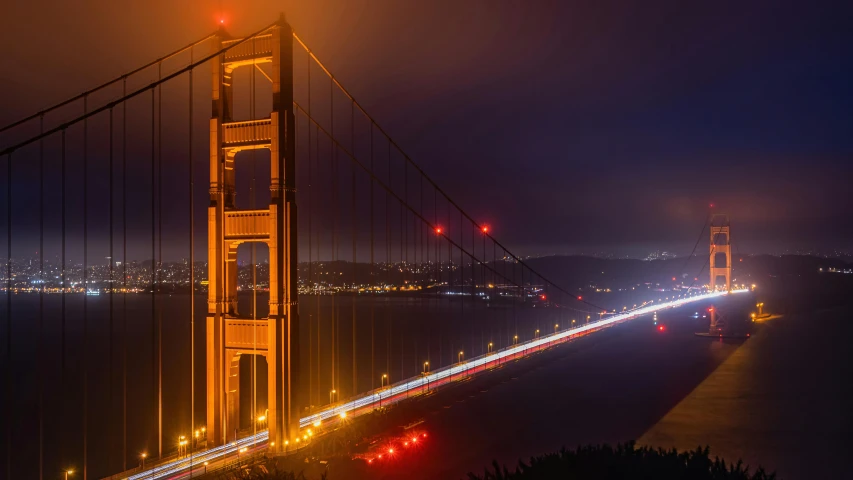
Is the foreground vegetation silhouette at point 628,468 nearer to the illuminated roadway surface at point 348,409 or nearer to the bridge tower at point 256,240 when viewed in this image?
the bridge tower at point 256,240

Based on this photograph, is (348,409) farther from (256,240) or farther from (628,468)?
(628,468)

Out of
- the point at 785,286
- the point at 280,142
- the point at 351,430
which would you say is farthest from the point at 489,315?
the point at 280,142

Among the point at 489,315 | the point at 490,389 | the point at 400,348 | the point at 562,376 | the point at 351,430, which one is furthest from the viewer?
the point at 489,315

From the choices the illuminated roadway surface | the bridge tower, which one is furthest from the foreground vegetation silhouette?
the illuminated roadway surface

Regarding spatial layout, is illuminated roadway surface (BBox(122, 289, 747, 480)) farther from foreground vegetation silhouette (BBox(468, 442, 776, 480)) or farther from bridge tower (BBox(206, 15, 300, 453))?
foreground vegetation silhouette (BBox(468, 442, 776, 480))

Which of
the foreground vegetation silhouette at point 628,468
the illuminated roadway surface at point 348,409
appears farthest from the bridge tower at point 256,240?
the foreground vegetation silhouette at point 628,468

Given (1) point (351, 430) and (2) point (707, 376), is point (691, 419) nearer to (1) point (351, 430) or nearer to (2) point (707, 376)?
(2) point (707, 376)

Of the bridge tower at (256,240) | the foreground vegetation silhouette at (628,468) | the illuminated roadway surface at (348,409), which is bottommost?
the illuminated roadway surface at (348,409)

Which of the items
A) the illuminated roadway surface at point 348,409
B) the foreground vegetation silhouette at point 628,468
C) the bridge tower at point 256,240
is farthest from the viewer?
the bridge tower at point 256,240
